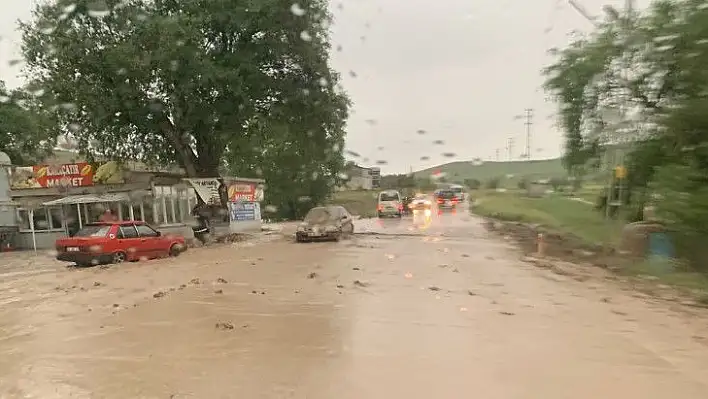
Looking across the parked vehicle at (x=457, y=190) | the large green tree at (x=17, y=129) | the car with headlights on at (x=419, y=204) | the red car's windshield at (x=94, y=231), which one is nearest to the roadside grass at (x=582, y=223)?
the parked vehicle at (x=457, y=190)

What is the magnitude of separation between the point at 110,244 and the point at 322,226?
8549 millimetres

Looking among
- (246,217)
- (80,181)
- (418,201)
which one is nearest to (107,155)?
(80,181)

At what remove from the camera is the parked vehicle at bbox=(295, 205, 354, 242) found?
2388cm

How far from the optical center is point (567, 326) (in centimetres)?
870

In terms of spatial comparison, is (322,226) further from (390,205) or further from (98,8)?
(390,205)

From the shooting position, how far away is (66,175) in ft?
96.3

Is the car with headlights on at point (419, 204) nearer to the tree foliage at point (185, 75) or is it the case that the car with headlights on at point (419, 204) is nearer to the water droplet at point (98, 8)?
the tree foliage at point (185, 75)

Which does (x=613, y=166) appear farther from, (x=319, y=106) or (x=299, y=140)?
(x=299, y=140)

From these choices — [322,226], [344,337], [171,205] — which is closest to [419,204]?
[171,205]

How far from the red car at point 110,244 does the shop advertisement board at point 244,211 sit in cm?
1359

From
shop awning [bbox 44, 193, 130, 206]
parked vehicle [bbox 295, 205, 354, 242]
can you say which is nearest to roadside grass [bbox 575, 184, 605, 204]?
parked vehicle [bbox 295, 205, 354, 242]

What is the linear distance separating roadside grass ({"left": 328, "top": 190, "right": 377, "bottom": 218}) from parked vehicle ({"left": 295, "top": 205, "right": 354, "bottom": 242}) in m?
27.2

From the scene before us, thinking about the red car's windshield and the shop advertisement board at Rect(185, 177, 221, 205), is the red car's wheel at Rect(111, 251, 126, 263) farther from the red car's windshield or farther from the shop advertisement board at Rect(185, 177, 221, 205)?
the shop advertisement board at Rect(185, 177, 221, 205)

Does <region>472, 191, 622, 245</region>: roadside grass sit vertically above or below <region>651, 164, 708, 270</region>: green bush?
below
